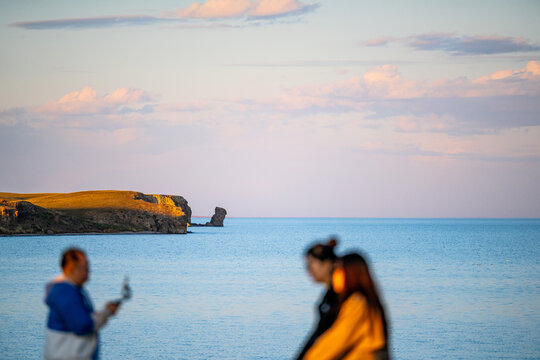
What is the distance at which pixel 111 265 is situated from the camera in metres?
72.8

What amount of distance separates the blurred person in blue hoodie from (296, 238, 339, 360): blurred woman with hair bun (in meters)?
2.09

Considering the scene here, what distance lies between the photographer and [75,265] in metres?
6.70

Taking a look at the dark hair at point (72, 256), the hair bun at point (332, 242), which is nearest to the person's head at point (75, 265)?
the dark hair at point (72, 256)

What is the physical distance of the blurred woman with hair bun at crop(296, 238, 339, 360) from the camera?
6172mm

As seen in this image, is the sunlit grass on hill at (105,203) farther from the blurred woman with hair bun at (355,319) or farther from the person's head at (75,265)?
the blurred woman with hair bun at (355,319)

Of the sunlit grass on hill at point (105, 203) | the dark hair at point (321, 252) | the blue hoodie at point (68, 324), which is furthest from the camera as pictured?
the sunlit grass on hill at point (105, 203)

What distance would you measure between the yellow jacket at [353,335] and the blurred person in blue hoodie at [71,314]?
2.33 meters

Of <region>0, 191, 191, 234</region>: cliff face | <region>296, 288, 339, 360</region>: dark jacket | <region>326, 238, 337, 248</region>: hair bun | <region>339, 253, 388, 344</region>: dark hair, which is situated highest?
<region>326, 238, 337, 248</region>: hair bun

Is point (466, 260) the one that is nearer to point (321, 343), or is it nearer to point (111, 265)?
point (111, 265)

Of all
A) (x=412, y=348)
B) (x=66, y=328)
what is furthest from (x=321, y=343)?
(x=412, y=348)

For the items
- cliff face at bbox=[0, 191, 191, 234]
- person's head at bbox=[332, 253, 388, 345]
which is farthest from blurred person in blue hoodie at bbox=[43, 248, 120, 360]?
cliff face at bbox=[0, 191, 191, 234]

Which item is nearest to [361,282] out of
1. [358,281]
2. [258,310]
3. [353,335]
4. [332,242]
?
[358,281]

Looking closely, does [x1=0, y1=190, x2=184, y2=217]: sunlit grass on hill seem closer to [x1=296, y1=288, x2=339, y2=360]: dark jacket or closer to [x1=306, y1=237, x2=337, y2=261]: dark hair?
[x1=296, y1=288, x2=339, y2=360]: dark jacket

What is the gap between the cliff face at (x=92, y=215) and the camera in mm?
141500
